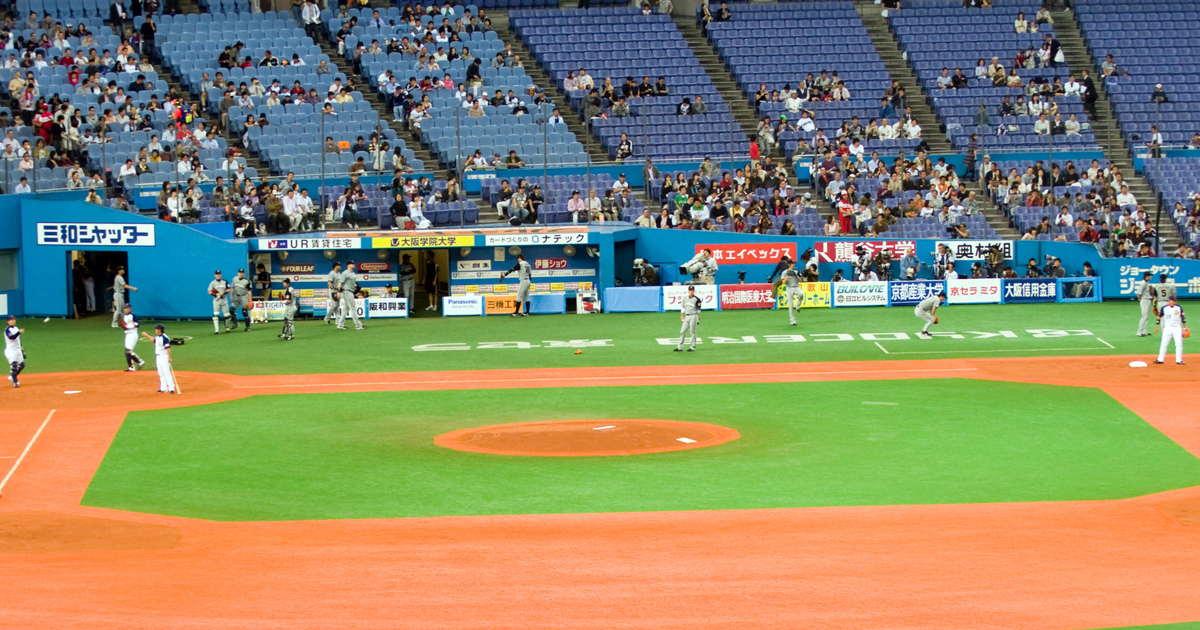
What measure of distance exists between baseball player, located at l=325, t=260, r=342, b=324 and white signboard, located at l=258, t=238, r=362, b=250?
2.17 ft

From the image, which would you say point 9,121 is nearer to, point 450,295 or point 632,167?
point 450,295

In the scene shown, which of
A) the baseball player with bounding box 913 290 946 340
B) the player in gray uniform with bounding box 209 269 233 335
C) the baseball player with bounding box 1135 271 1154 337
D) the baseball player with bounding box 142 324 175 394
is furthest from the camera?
the player in gray uniform with bounding box 209 269 233 335

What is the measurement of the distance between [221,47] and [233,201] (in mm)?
10625

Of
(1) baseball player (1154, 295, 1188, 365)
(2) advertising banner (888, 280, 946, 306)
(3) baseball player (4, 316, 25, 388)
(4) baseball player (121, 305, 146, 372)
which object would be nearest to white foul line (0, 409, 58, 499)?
(3) baseball player (4, 316, 25, 388)

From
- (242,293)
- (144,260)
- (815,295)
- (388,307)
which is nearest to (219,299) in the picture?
(242,293)

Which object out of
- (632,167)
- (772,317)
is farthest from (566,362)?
(632,167)

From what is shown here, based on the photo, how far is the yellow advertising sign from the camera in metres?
39.6

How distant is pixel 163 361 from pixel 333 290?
38.3 feet

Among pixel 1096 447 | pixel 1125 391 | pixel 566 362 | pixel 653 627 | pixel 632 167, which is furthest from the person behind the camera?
pixel 632 167

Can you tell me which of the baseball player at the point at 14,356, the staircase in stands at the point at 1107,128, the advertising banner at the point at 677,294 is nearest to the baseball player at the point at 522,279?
the advertising banner at the point at 677,294

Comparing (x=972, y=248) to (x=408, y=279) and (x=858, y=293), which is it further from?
(x=408, y=279)

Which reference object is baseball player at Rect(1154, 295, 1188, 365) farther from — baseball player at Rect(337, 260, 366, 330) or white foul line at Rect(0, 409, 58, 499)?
white foul line at Rect(0, 409, 58, 499)

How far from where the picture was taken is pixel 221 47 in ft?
158

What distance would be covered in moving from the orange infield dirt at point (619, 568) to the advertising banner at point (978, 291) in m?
24.4
